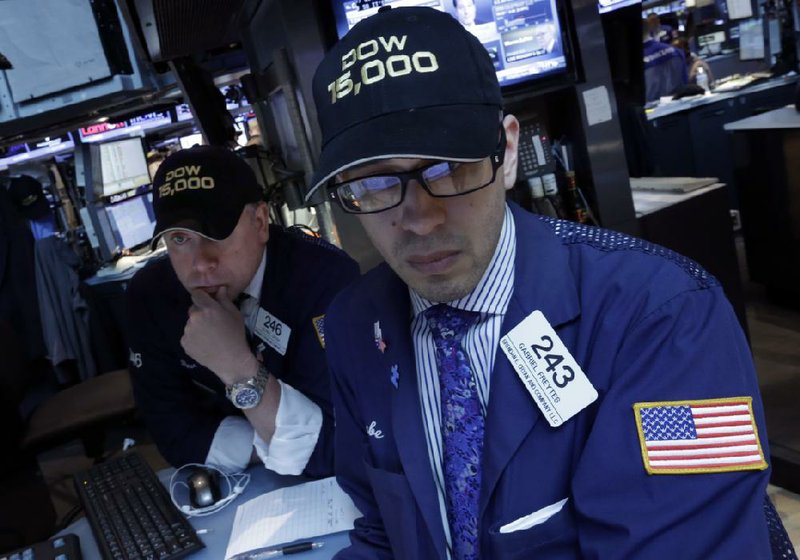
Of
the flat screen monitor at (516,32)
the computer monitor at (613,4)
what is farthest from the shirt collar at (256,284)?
the computer monitor at (613,4)

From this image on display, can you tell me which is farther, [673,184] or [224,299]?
[673,184]

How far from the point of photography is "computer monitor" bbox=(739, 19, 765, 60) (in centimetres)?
711

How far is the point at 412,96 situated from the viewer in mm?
930

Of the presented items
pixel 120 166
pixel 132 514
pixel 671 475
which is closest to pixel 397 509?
pixel 671 475

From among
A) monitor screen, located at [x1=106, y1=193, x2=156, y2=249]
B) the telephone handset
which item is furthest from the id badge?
monitor screen, located at [x1=106, y1=193, x2=156, y2=249]

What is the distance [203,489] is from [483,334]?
0.82 metres

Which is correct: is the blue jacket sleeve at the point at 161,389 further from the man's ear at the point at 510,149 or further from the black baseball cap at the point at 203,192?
the man's ear at the point at 510,149

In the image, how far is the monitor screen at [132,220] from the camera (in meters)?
5.80

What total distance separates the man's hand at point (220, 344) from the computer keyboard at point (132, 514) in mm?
315

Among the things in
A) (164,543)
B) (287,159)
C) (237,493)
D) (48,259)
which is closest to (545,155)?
(287,159)

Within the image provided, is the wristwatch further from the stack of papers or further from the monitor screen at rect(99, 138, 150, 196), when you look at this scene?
the monitor screen at rect(99, 138, 150, 196)

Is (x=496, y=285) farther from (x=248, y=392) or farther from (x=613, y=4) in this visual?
(x=613, y=4)

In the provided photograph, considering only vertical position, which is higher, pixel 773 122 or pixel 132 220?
pixel 132 220

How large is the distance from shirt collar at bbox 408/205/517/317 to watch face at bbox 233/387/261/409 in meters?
0.64
